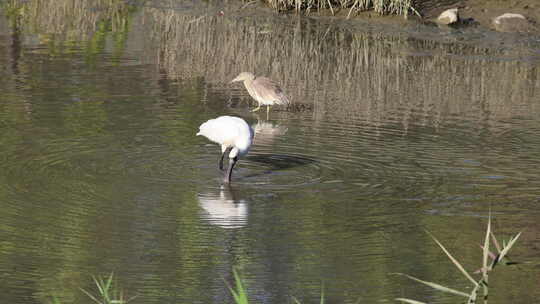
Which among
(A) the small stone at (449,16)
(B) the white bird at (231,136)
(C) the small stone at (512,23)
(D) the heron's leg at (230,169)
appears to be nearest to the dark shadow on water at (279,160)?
(B) the white bird at (231,136)

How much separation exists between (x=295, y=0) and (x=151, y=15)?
2.39 meters

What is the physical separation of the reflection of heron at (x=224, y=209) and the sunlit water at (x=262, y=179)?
23mm

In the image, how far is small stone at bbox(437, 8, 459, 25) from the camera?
17.9 m

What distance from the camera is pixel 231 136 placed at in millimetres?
9133

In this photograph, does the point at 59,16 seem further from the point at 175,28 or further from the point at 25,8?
the point at 175,28

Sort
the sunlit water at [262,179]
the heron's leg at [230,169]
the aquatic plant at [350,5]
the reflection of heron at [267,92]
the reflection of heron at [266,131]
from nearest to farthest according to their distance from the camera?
the sunlit water at [262,179]
the heron's leg at [230,169]
the reflection of heron at [266,131]
the reflection of heron at [267,92]
the aquatic plant at [350,5]

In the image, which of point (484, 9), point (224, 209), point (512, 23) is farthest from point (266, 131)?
point (484, 9)

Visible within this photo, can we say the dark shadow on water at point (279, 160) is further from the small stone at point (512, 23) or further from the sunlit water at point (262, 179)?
the small stone at point (512, 23)

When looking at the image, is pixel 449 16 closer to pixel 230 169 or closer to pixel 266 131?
pixel 266 131

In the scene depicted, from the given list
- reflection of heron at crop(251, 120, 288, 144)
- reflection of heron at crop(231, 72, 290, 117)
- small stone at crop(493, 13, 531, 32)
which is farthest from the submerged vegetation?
reflection of heron at crop(251, 120, 288, 144)

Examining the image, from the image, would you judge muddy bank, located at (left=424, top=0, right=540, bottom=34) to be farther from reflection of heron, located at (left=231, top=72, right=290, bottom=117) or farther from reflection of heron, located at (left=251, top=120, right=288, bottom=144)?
reflection of heron, located at (left=251, top=120, right=288, bottom=144)

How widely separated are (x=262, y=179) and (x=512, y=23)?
9.38m

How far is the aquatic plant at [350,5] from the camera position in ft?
60.1

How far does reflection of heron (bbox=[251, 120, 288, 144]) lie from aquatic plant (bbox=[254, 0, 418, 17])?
274 inches
